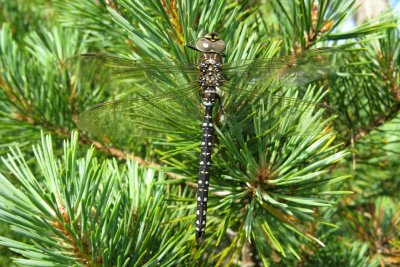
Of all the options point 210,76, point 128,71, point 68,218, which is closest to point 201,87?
point 210,76

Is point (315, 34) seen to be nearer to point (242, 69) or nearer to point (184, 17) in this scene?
point (242, 69)

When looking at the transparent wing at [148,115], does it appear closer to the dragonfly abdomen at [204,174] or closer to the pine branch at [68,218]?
the dragonfly abdomen at [204,174]

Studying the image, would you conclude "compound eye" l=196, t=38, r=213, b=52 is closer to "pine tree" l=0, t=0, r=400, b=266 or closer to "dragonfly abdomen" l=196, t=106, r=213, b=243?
"pine tree" l=0, t=0, r=400, b=266

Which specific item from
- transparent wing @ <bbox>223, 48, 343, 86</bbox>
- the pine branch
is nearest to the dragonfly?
transparent wing @ <bbox>223, 48, 343, 86</bbox>

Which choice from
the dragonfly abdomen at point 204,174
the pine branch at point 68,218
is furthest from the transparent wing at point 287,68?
the pine branch at point 68,218

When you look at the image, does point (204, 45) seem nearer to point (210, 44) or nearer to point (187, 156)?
point (210, 44)

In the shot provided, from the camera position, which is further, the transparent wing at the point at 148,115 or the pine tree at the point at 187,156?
the transparent wing at the point at 148,115
